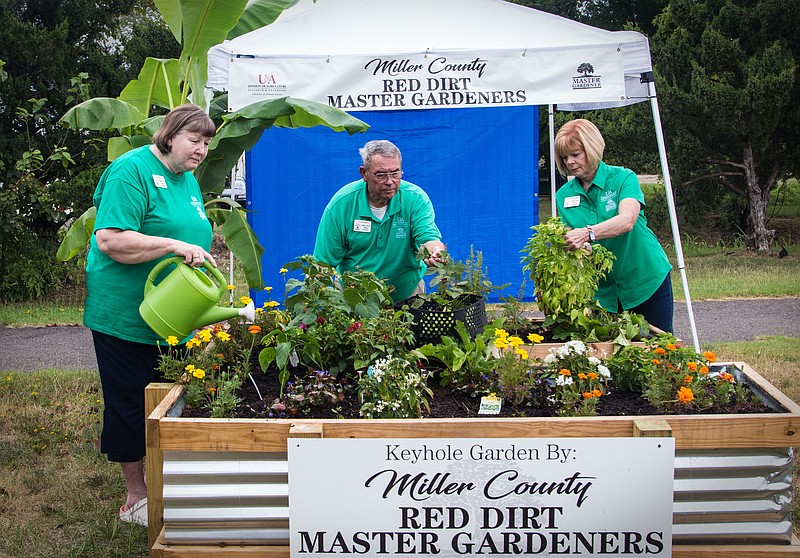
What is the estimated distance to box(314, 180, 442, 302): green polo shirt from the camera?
3672 millimetres

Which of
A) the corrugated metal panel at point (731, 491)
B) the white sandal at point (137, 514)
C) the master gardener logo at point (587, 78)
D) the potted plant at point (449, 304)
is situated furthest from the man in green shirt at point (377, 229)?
the master gardener logo at point (587, 78)

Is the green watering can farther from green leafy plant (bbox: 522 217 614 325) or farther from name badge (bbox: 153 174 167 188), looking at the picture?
green leafy plant (bbox: 522 217 614 325)

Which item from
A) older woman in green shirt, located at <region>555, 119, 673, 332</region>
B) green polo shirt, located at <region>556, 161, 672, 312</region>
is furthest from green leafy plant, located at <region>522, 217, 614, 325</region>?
green polo shirt, located at <region>556, 161, 672, 312</region>

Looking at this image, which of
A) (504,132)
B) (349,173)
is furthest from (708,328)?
(349,173)

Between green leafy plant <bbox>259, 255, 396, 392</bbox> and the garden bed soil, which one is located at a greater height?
green leafy plant <bbox>259, 255, 396, 392</bbox>

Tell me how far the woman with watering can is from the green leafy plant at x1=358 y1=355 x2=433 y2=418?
77cm

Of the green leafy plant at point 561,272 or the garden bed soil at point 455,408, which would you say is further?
the green leafy plant at point 561,272

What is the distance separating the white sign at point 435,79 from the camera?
17.0 ft

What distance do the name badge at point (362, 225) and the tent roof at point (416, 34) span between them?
199cm

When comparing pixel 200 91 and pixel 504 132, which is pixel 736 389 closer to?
pixel 200 91

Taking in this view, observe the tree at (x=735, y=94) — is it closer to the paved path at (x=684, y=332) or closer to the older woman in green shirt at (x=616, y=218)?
the paved path at (x=684, y=332)

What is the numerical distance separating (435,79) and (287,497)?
359 cm

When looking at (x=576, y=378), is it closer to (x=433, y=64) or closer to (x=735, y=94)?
(x=433, y=64)

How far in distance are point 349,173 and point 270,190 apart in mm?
635
